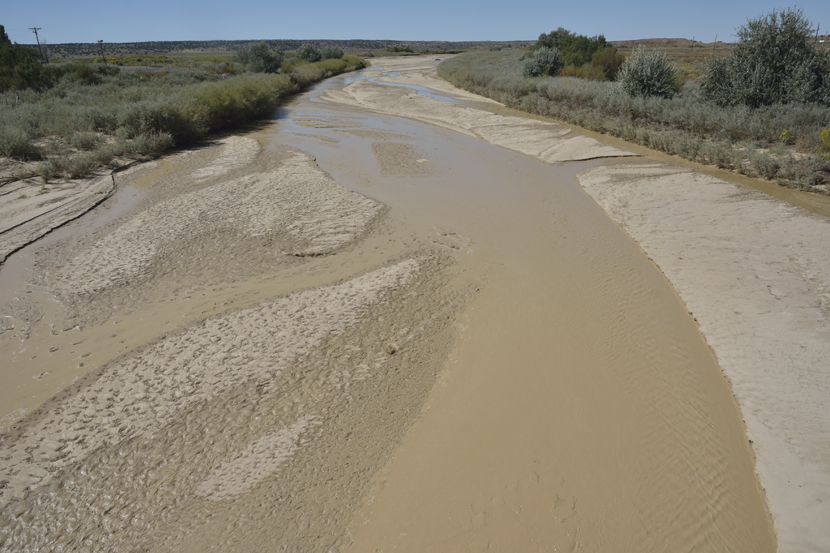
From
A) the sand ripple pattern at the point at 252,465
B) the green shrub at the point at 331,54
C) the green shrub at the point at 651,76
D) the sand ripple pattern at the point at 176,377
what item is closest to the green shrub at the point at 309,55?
the green shrub at the point at 331,54

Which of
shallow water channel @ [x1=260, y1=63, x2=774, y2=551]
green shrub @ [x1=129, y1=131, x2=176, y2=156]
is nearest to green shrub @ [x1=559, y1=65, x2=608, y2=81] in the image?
shallow water channel @ [x1=260, y1=63, x2=774, y2=551]

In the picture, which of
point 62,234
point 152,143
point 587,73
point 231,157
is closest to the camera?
point 62,234

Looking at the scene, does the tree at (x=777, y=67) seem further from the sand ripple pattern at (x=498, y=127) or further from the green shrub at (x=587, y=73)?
the green shrub at (x=587, y=73)

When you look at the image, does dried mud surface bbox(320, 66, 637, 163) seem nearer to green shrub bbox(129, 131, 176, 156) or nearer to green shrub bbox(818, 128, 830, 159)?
green shrub bbox(818, 128, 830, 159)

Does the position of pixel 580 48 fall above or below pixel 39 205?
above

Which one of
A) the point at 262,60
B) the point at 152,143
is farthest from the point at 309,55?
the point at 152,143

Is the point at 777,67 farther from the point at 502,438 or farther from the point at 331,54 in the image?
the point at 331,54

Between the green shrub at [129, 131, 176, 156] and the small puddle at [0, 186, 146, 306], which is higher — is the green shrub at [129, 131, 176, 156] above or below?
above
